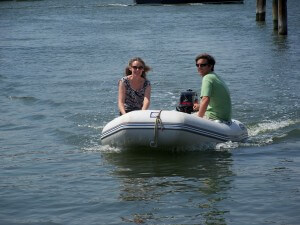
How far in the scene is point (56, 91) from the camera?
61.2 ft

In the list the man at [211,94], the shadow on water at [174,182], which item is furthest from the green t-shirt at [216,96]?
the shadow on water at [174,182]

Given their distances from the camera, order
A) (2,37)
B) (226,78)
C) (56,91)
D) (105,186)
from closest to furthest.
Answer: (105,186) < (56,91) < (226,78) < (2,37)

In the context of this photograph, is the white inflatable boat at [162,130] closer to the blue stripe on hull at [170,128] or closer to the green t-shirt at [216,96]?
the blue stripe on hull at [170,128]

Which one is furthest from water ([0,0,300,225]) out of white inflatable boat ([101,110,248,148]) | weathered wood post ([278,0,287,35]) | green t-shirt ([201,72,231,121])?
weathered wood post ([278,0,287,35])

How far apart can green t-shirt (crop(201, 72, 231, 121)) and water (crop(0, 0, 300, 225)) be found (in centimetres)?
46

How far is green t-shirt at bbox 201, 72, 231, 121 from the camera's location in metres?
11.4

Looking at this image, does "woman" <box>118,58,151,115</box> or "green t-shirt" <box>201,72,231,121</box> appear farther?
"woman" <box>118,58,151,115</box>

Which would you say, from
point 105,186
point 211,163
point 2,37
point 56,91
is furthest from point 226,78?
point 2,37

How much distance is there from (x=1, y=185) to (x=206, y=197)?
8.38 ft

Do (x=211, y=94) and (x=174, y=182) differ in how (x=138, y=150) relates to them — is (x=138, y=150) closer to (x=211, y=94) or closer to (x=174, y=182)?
(x=211, y=94)

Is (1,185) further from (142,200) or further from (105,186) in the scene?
(142,200)

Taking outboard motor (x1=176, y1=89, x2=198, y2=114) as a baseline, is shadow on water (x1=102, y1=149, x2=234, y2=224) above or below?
below

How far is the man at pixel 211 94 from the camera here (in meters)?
11.3

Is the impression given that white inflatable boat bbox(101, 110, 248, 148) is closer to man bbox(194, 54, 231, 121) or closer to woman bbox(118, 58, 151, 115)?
man bbox(194, 54, 231, 121)
